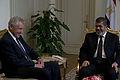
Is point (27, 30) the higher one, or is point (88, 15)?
point (88, 15)

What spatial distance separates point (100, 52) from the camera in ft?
10.1

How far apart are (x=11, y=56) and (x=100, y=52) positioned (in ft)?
4.33

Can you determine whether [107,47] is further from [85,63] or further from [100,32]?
[85,63]

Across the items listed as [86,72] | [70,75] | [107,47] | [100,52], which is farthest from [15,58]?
[70,75]

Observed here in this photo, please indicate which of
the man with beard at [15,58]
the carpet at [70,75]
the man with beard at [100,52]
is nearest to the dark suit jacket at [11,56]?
the man with beard at [15,58]

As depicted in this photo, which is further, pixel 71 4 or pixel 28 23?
pixel 71 4

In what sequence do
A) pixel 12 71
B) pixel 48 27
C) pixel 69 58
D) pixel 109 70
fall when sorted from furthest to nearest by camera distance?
pixel 69 58 → pixel 48 27 → pixel 109 70 → pixel 12 71

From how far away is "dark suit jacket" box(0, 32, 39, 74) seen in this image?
254cm

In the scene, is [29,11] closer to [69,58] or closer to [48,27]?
[48,27]

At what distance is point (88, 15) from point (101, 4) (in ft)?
3.10

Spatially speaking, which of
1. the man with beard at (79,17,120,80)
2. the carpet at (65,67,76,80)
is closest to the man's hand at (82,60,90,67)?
the man with beard at (79,17,120,80)

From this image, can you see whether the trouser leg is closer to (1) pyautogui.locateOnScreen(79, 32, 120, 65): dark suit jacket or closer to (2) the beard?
(1) pyautogui.locateOnScreen(79, 32, 120, 65): dark suit jacket

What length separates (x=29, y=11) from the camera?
518 centimetres

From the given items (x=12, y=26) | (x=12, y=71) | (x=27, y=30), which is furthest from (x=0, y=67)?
(x=27, y=30)
